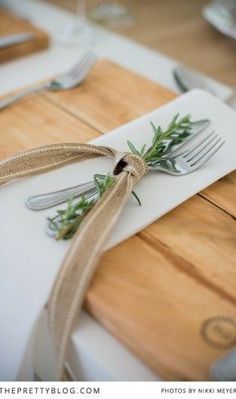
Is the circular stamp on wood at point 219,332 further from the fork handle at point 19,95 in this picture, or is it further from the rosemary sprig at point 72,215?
the fork handle at point 19,95

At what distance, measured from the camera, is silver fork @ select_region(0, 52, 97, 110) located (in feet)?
2.61

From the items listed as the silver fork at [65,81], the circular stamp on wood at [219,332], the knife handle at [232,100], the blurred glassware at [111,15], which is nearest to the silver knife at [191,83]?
the knife handle at [232,100]

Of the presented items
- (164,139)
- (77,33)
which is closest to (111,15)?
(77,33)

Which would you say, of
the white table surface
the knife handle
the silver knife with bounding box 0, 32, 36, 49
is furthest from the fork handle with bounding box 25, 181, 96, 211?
the silver knife with bounding box 0, 32, 36, 49

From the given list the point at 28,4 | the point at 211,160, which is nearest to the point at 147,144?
the point at 211,160

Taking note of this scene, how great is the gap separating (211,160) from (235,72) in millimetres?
467

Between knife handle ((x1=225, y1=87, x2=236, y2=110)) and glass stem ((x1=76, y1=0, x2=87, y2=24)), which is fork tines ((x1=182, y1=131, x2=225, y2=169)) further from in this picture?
glass stem ((x1=76, y1=0, x2=87, y2=24))

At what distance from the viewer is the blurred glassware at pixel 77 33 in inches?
44.5

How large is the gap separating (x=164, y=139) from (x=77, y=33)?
0.62 m

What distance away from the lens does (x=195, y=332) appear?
1.47 feet

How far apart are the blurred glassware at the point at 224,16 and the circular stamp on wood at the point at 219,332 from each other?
0.81 metres

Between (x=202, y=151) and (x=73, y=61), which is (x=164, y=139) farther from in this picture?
(x=73, y=61)

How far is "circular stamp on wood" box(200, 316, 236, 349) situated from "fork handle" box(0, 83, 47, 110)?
18.4 inches

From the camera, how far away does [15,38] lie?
99 centimetres
